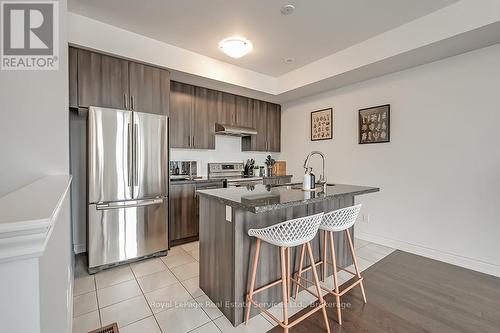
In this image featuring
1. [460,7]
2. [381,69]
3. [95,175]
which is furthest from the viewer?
[381,69]

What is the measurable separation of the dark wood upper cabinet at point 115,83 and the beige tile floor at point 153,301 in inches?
76.2

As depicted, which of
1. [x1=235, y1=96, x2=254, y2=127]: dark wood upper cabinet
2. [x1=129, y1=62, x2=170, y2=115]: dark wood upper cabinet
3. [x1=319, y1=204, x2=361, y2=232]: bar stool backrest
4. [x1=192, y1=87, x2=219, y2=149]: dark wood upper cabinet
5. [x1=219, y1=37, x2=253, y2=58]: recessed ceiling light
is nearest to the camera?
[x1=319, y1=204, x2=361, y2=232]: bar stool backrest

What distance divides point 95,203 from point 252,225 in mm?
1893

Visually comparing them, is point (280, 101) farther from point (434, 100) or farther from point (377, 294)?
point (377, 294)

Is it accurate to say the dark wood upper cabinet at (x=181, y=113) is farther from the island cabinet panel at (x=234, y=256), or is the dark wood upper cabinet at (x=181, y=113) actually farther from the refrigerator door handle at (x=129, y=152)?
the island cabinet panel at (x=234, y=256)

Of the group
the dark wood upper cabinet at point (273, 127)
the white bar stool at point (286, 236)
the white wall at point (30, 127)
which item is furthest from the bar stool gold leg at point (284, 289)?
the dark wood upper cabinet at point (273, 127)

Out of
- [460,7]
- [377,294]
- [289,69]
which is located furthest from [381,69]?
[377,294]

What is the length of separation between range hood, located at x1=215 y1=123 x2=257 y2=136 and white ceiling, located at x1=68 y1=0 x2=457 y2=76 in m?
1.19

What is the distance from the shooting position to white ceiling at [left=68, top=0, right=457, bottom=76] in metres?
2.33

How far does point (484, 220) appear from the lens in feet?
8.52

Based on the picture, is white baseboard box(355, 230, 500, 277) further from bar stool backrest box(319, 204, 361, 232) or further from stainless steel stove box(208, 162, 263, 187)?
stainless steel stove box(208, 162, 263, 187)

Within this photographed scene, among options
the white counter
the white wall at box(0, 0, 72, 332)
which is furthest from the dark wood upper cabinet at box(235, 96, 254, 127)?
the white counter

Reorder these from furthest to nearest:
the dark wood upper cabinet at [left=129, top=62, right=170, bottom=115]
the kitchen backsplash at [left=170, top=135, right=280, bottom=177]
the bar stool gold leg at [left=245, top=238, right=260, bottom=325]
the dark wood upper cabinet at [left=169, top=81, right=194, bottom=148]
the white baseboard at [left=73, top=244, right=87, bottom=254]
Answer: the kitchen backsplash at [left=170, top=135, right=280, bottom=177]
the dark wood upper cabinet at [left=169, top=81, right=194, bottom=148]
the white baseboard at [left=73, top=244, right=87, bottom=254]
the dark wood upper cabinet at [left=129, top=62, right=170, bottom=115]
the bar stool gold leg at [left=245, top=238, right=260, bottom=325]

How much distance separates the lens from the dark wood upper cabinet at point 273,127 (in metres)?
4.88
